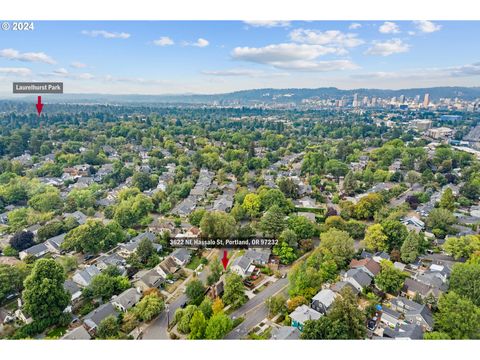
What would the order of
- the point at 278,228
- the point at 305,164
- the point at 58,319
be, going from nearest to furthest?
the point at 58,319 → the point at 278,228 → the point at 305,164

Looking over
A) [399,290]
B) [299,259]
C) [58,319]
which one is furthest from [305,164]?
[58,319]

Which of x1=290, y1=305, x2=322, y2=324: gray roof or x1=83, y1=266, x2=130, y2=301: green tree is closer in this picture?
x1=290, y1=305, x2=322, y2=324: gray roof

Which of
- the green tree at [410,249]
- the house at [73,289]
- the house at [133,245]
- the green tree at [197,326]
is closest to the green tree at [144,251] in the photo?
the house at [133,245]

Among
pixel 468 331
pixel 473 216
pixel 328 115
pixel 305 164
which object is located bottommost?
pixel 468 331

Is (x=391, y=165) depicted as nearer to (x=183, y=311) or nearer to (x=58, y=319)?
(x=183, y=311)

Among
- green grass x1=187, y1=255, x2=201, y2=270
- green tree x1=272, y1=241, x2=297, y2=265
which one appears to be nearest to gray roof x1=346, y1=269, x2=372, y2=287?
green tree x1=272, y1=241, x2=297, y2=265

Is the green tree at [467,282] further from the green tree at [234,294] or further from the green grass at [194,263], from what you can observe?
the green grass at [194,263]

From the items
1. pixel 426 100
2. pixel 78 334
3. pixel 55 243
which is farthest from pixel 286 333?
pixel 426 100

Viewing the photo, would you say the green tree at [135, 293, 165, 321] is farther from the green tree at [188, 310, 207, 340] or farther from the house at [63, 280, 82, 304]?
the house at [63, 280, 82, 304]
